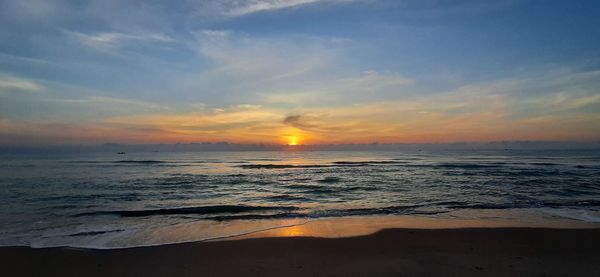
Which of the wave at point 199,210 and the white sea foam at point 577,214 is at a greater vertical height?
the wave at point 199,210

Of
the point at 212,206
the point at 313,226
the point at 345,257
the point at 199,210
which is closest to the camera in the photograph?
the point at 345,257

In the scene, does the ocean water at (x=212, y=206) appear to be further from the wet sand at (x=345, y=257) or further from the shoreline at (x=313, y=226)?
the wet sand at (x=345, y=257)

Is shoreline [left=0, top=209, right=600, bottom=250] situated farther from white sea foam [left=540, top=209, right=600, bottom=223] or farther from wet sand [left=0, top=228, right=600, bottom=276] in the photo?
wet sand [left=0, top=228, right=600, bottom=276]

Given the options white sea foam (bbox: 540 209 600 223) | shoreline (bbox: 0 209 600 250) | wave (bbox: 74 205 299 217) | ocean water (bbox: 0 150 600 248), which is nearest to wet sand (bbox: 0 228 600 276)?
shoreline (bbox: 0 209 600 250)

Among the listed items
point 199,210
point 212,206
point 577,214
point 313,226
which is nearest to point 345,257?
point 313,226

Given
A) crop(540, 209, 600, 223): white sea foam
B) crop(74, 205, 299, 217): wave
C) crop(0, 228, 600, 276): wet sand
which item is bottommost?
crop(540, 209, 600, 223): white sea foam

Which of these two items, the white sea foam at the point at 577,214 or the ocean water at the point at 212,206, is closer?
the ocean water at the point at 212,206

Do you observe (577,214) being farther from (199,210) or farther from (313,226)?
(199,210)

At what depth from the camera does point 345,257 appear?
7.98 metres

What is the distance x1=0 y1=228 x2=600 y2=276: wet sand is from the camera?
7.03m

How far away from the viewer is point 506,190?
21.2 m

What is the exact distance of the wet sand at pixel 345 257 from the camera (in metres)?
7.03

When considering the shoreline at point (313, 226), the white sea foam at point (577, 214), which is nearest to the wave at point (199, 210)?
the shoreline at point (313, 226)

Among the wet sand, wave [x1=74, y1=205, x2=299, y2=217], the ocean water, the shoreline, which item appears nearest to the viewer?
the wet sand
